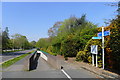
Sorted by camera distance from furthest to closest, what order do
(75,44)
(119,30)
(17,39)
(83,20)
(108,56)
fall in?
(17,39)
(83,20)
(75,44)
(108,56)
(119,30)

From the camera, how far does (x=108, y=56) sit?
415 inches

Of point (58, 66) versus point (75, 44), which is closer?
point (58, 66)

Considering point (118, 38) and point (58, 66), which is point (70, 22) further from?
point (118, 38)

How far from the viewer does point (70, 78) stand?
8055 millimetres

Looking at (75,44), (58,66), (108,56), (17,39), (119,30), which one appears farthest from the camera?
(17,39)

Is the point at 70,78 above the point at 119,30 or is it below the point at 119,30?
below

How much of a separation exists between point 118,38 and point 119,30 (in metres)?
0.46

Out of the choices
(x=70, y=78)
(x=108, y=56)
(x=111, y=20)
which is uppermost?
(x=111, y=20)

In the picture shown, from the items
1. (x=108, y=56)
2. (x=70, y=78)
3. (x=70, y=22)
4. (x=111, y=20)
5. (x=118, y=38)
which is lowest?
(x=70, y=78)

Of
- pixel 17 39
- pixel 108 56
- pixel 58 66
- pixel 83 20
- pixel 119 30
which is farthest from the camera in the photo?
pixel 17 39

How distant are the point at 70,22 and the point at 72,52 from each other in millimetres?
13966

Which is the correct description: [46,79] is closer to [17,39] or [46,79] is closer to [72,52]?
[72,52]

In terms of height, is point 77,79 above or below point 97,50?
below

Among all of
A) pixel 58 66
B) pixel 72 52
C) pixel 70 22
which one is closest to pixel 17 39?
pixel 70 22
